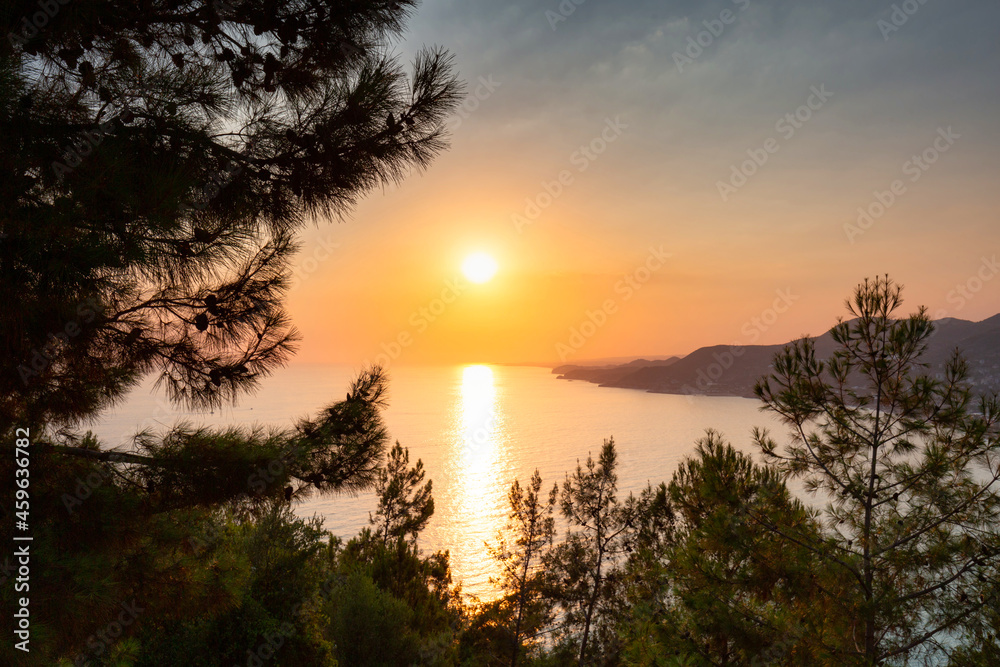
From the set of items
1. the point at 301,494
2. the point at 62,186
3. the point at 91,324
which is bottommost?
the point at 301,494

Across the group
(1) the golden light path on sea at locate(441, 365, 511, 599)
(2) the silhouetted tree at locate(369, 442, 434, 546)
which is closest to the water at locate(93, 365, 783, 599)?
(1) the golden light path on sea at locate(441, 365, 511, 599)

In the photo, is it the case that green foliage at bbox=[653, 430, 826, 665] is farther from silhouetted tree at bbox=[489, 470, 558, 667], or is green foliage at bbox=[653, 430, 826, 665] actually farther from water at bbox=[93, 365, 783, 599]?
silhouetted tree at bbox=[489, 470, 558, 667]

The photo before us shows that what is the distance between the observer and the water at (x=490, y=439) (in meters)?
38.0

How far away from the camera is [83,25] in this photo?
276 centimetres

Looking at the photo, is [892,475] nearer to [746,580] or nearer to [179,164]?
[746,580]

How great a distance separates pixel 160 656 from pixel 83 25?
34.7ft

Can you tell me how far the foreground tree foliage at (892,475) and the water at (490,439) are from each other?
7.31 meters

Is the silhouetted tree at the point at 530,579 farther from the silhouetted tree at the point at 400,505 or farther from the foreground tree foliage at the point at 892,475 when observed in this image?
the foreground tree foliage at the point at 892,475

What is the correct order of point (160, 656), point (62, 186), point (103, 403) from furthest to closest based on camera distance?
point (160, 656), point (103, 403), point (62, 186)

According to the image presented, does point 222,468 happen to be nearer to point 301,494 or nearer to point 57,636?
point 301,494

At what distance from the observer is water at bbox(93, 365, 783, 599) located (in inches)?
1495

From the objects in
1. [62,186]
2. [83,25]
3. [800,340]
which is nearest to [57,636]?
[62,186]

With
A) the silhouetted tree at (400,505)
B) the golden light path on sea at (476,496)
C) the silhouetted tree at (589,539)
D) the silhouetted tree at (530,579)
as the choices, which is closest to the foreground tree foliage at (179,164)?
the silhouetted tree at (589,539)

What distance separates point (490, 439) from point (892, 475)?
6861 cm
